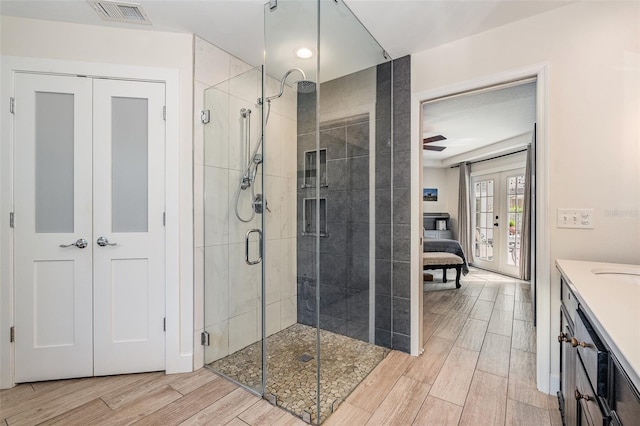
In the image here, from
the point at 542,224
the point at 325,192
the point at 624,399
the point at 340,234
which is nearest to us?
the point at 624,399

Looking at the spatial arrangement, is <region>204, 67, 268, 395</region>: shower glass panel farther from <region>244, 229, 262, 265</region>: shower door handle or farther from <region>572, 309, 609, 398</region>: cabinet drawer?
<region>572, 309, 609, 398</region>: cabinet drawer

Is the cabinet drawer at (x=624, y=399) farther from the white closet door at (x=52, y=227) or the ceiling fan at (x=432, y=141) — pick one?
the ceiling fan at (x=432, y=141)

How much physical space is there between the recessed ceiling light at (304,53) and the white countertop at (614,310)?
1.75 m

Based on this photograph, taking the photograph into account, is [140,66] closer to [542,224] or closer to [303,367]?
[303,367]

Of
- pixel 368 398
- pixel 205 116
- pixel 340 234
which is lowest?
pixel 368 398

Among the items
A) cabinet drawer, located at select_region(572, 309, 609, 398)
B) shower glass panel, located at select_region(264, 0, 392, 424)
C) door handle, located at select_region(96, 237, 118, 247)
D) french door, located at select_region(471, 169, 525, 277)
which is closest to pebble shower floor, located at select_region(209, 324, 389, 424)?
shower glass panel, located at select_region(264, 0, 392, 424)

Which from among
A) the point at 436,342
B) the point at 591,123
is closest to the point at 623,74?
the point at 591,123

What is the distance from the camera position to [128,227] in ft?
6.94

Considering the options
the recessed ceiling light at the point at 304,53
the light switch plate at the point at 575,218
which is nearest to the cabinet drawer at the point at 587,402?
the light switch plate at the point at 575,218

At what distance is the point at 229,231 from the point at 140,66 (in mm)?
1363

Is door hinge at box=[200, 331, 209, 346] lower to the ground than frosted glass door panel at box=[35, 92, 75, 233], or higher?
lower

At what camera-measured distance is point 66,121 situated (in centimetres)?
204

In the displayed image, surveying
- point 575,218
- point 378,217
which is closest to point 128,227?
point 378,217

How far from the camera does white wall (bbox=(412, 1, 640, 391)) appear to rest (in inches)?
66.1
